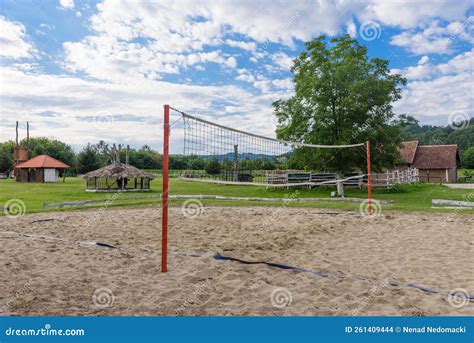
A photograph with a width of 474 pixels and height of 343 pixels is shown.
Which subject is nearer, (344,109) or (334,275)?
(334,275)

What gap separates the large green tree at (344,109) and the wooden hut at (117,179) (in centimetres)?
936

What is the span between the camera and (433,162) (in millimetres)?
28609

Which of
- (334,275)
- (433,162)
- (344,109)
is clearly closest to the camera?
(334,275)

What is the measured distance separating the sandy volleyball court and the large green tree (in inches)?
315

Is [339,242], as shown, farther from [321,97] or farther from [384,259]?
[321,97]

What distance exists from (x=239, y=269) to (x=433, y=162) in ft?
97.2

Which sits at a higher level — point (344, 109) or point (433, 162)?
point (344, 109)

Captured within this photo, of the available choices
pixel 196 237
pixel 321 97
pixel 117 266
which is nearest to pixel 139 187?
pixel 321 97

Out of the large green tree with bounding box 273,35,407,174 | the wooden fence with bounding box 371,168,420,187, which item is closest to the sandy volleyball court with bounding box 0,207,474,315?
the large green tree with bounding box 273,35,407,174

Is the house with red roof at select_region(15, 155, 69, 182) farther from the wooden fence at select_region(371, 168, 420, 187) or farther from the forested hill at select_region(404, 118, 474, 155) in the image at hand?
the forested hill at select_region(404, 118, 474, 155)

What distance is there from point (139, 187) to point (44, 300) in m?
18.9

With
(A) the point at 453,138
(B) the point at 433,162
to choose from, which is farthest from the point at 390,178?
(A) the point at 453,138

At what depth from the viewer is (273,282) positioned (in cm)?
375

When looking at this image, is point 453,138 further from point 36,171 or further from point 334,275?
point 334,275
